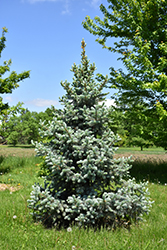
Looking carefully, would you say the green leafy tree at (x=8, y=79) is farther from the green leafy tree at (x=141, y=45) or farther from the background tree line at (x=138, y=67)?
the green leafy tree at (x=141, y=45)

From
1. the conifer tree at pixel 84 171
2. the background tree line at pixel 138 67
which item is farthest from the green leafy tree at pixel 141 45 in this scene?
the conifer tree at pixel 84 171

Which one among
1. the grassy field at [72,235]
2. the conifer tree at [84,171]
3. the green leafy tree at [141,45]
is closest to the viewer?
the grassy field at [72,235]

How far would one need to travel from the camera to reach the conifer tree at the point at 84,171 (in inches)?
134

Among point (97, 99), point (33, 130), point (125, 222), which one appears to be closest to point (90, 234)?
point (125, 222)

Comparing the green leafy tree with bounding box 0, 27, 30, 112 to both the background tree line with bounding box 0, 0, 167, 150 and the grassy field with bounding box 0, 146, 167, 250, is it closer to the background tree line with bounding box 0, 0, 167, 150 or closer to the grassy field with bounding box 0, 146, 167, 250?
the background tree line with bounding box 0, 0, 167, 150

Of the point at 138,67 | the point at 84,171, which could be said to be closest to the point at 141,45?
the point at 138,67

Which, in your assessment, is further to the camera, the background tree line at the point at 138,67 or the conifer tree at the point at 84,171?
the background tree line at the point at 138,67

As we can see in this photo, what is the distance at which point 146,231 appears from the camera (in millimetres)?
3543

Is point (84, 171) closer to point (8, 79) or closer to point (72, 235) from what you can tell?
point (72, 235)

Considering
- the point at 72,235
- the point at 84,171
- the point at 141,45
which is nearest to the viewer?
the point at 72,235

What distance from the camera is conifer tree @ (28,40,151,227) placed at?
11.2ft

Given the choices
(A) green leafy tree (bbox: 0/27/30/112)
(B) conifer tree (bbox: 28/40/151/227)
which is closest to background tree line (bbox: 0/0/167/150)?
(A) green leafy tree (bbox: 0/27/30/112)

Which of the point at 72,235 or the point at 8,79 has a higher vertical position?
the point at 8,79

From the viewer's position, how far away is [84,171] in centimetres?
348
